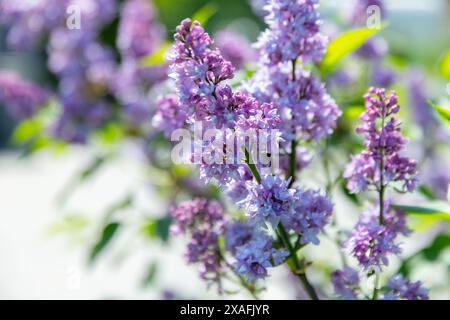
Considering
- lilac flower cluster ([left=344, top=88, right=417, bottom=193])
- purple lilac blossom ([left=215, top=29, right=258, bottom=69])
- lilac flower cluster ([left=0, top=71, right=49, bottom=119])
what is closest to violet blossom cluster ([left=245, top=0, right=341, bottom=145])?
lilac flower cluster ([left=344, top=88, right=417, bottom=193])

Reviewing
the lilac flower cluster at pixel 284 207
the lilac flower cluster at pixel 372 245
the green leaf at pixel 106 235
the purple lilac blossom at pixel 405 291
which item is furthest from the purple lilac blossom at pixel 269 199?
the green leaf at pixel 106 235

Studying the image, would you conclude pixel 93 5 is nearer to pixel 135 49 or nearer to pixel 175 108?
pixel 135 49

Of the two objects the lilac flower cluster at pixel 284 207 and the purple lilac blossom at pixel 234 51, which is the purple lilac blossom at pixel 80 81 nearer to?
the purple lilac blossom at pixel 234 51

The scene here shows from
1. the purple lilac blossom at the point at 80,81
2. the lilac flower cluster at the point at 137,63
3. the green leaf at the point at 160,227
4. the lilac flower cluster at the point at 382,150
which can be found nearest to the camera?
the lilac flower cluster at the point at 382,150

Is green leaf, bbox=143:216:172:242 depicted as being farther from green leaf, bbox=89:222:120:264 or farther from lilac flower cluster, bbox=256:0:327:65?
lilac flower cluster, bbox=256:0:327:65

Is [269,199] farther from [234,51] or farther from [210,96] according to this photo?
[234,51]

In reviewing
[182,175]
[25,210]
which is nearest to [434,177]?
[182,175]

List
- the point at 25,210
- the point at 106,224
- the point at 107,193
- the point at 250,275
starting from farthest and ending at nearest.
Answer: the point at 107,193
the point at 25,210
the point at 106,224
the point at 250,275

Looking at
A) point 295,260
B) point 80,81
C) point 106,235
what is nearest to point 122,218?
point 106,235
